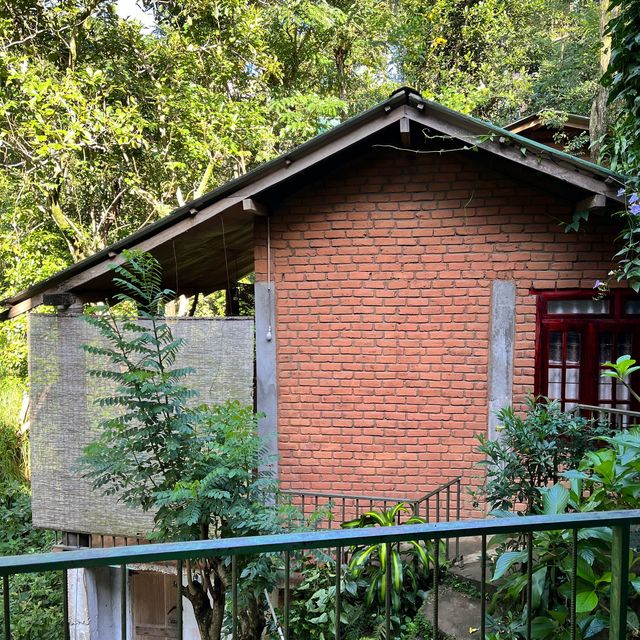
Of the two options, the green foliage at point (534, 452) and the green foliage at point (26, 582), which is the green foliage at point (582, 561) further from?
the green foliage at point (26, 582)

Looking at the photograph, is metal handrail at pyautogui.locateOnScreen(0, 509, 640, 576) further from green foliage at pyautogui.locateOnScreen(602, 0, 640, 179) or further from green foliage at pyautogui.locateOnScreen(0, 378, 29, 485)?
green foliage at pyautogui.locateOnScreen(0, 378, 29, 485)

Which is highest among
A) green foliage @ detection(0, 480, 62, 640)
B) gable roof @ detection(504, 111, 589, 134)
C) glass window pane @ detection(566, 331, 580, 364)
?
gable roof @ detection(504, 111, 589, 134)

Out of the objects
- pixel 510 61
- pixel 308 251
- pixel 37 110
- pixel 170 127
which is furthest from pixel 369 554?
pixel 510 61

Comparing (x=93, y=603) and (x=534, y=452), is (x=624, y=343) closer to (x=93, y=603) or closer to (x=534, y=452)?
(x=534, y=452)

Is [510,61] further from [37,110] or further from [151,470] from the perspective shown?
[151,470]

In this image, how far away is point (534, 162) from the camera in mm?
4652

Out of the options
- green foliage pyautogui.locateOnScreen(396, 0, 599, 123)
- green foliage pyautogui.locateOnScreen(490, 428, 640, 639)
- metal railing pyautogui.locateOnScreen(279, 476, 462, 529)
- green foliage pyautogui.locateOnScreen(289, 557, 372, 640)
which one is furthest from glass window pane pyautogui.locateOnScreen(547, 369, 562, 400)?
green foliage pyautogui.locateOnScreen(396, 0, 599, 123)

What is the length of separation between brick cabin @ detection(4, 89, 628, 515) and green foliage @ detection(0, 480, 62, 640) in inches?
201

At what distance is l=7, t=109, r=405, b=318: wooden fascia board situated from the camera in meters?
4.94

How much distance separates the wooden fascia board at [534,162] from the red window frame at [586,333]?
3.70 ft

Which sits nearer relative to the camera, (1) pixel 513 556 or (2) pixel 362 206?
(1) pixel 513 556

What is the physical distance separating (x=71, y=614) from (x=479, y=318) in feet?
21.3

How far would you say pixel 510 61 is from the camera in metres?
14.9

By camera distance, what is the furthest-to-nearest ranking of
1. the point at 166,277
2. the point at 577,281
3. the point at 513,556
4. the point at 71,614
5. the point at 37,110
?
the point at 37,110 → the point at 166,277 → the point at 71,614 → the point at 577,281 → the point at 513,556
